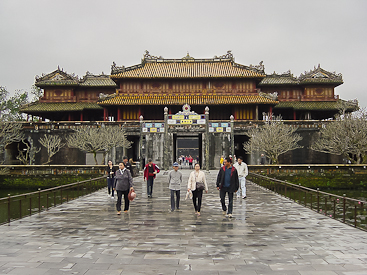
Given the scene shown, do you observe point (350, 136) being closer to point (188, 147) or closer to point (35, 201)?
point (35, 201)

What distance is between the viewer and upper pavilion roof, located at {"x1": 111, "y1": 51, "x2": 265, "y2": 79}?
142ft

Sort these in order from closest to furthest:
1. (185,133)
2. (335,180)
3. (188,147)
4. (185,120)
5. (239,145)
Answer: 1. (335,180)
2. (185,120)
3. (185,133)
4. (239,145)
5. (188,147)

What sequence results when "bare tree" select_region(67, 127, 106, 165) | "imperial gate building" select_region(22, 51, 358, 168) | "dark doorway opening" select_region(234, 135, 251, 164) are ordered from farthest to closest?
"dark doorway opening" select_region(234, 135, 251, 164) → "imperial gate building" select_region(22, 51, 358, 168) → "bare tree" select_region(67, 127, 106, 165)

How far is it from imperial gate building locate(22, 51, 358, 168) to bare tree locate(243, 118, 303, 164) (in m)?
1.98

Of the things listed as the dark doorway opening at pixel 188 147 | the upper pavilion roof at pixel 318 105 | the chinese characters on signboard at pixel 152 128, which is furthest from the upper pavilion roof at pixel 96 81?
the dark doorway opening at pixel 188 147

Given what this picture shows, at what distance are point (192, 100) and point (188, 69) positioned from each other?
5000 mm

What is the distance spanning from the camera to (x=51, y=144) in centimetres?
3716

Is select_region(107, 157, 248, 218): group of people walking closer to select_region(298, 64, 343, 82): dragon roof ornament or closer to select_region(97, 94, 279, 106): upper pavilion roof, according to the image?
select_region(97, 94, 279, 106): upper pavilion roof

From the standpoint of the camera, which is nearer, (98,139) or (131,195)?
(131,195)

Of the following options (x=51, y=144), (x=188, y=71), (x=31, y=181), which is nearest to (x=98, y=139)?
(x=51, y=144)

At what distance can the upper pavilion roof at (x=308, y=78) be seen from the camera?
4522 centimetres

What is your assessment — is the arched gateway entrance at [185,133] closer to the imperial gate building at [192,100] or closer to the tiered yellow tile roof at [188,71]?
the imperial gate building at [192,100]

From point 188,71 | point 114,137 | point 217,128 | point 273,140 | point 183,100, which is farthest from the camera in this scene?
point 188,71

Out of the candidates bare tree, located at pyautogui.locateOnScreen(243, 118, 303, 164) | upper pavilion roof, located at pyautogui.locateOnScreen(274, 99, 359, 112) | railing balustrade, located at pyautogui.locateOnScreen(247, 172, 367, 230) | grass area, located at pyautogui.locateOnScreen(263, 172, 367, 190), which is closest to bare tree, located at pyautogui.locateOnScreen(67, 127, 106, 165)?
bare tree, located at pyautogui.locateOnScreen(243, 118, 303, 164)
